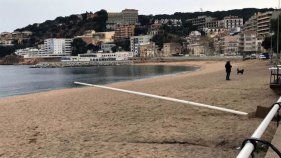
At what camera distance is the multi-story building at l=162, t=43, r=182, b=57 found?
158 metres

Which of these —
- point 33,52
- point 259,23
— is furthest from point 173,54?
point 33,52

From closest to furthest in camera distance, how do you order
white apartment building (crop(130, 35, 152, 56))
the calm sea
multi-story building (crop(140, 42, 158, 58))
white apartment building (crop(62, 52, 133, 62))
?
the calm sea < white apartment building (crop(62, 52, 133, 62)) < multi-story building (crop(140, 42, 158, 58)) < white apartment building (crop(130, 35, 152, 56))

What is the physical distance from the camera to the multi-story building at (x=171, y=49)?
158 metres

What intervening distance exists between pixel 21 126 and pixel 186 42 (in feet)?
530

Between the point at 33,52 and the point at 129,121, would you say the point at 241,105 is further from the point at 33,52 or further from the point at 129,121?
the point at 33,52

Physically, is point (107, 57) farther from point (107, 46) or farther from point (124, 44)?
point (124, 44)

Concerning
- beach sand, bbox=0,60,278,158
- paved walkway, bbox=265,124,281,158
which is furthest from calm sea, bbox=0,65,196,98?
paved walkway, bbox=265,124,281,158

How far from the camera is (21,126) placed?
1188cm

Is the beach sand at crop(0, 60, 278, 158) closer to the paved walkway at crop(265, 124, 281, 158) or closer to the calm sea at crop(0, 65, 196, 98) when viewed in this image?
the paved walkway at crop(265, 124, 281, 158)

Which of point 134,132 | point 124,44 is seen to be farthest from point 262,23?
point 134,132

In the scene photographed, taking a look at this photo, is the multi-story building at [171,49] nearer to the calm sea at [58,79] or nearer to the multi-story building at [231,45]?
the multi-story building at [231,45]

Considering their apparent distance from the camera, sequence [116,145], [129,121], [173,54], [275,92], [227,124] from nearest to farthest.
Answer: [116,145] → [227,124] → [129,121] → [275,92] → [173,54]

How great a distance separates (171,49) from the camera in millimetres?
160375

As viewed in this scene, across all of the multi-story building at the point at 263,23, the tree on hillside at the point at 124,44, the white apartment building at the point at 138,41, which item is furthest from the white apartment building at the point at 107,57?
the multi-story building at the point at 263,23
